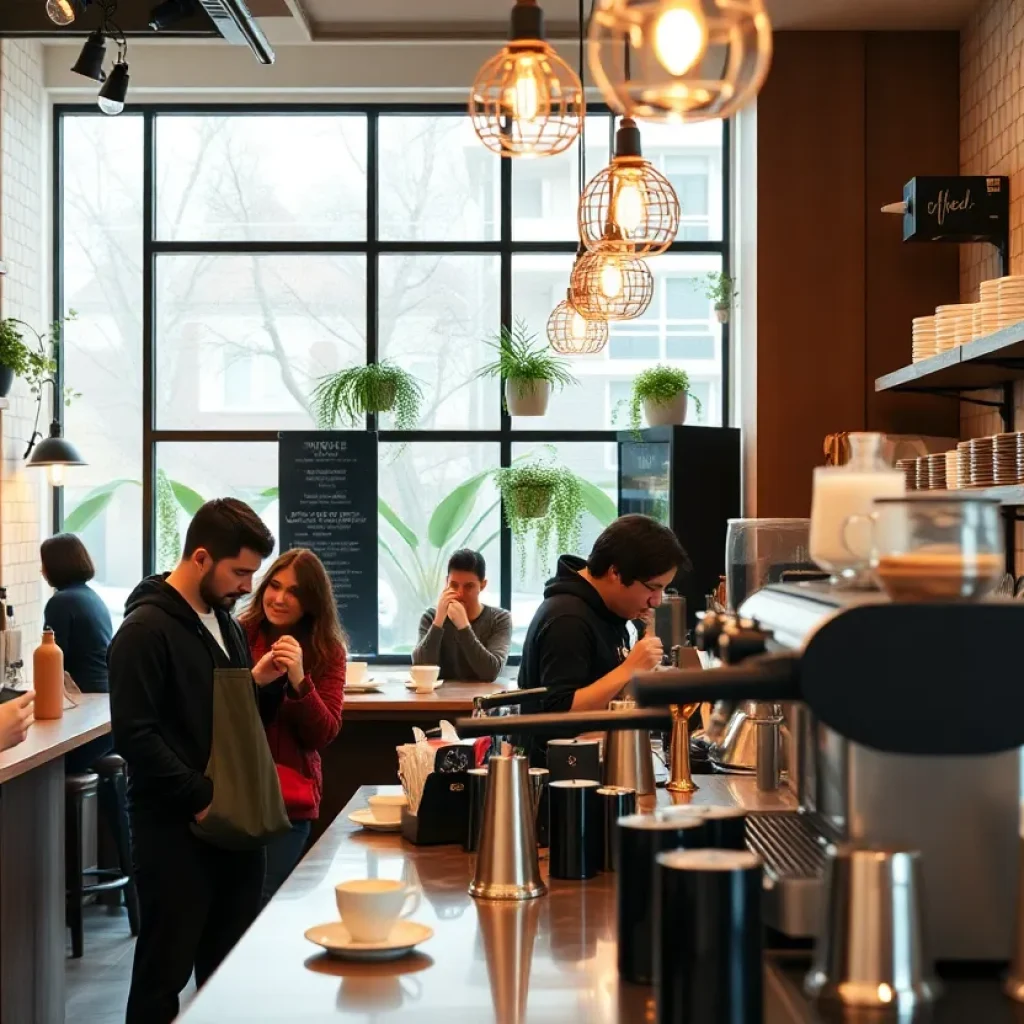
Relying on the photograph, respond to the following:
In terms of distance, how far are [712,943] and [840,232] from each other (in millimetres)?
5949

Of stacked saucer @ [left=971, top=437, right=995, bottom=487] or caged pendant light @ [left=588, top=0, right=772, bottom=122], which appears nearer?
caged pendant light @ [left=588, top=0, right=772, bottom=122]

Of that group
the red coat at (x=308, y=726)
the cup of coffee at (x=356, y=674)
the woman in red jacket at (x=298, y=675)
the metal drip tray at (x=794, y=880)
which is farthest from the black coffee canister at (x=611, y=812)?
the cup of coffee at (x=356, y=674)

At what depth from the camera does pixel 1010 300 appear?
4.79 metres

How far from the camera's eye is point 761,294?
7.08 metres

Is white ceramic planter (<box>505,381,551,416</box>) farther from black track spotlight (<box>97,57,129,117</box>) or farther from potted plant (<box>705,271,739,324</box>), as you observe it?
black track spotlight (<box>97,57,129,117</box>)

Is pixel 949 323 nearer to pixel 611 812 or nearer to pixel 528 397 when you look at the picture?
pixel 528 397

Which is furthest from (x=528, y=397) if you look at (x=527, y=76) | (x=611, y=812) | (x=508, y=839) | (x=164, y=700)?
(x=508, y=839)

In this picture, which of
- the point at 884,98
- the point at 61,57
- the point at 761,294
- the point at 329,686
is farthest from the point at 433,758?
the point at 61,57

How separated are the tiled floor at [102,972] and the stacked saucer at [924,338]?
3.56 metres

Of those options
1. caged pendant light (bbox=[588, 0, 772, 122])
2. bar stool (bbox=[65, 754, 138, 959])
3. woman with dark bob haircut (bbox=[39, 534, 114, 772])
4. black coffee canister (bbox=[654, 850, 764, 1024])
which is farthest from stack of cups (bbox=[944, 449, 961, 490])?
black coffee canister (bbox=[654, 850, 764, 1024])

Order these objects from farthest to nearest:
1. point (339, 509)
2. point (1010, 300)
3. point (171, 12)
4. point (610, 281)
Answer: point (339, 509) → point (171, 12) → point (1010, 300) → point (610, 281)

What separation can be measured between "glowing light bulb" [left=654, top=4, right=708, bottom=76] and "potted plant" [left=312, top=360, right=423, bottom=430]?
6.20 m

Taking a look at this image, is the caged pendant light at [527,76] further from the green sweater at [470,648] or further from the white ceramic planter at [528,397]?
the white ceramic planter at [528,397]

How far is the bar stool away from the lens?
18.2ft
